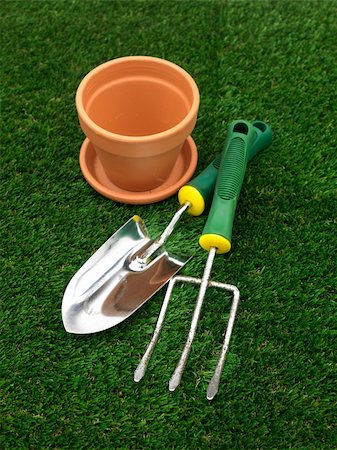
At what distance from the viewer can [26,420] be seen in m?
1.24

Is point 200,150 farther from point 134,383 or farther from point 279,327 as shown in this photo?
point 134,383

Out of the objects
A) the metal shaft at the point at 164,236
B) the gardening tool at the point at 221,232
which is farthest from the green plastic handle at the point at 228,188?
the metal shaft at the point at 164,236

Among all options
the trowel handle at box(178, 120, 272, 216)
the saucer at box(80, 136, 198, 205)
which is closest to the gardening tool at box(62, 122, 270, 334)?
the trowel handle at box(178, 120, 272, 216)

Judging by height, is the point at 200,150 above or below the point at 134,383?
above

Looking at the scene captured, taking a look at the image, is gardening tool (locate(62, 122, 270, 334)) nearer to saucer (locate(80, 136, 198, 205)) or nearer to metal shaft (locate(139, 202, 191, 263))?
metal shaft (locate(139, 202, 191, 263))

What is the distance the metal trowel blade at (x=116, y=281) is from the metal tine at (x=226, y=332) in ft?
0.19

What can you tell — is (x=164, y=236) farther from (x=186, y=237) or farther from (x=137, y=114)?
(x=137, y=114)

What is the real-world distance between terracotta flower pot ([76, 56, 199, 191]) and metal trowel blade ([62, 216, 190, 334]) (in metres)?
0.16

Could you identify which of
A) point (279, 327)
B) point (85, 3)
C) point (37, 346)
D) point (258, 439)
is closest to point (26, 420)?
point (37, 346)

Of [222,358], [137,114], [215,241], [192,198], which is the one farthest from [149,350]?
[137,114]

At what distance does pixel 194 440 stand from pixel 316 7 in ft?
5.69

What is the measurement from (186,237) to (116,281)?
25 cm

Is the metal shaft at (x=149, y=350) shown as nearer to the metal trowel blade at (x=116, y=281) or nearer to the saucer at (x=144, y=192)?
the metal trowel blade at (x=116, y=281)

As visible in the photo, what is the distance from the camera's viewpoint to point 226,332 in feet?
4.29
